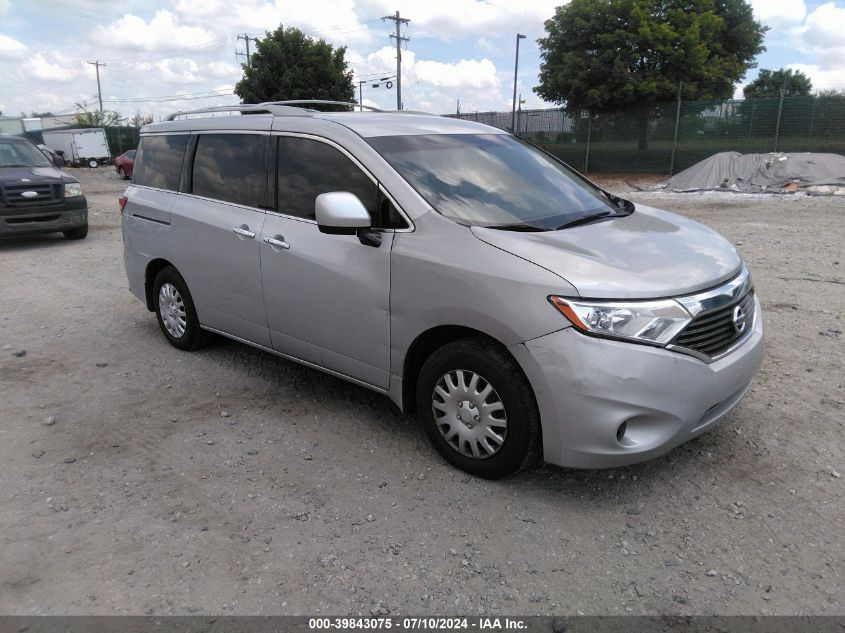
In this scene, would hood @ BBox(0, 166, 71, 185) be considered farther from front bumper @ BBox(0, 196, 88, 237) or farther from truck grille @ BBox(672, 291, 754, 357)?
truck grille @ BBox(672, 291, 754, 357)

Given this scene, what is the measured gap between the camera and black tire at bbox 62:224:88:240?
37.2ft

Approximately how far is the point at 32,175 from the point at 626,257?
10.6 m

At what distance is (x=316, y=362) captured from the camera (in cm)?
404

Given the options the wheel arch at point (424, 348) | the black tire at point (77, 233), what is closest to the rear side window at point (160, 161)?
the wheel arch at point (424, 348)

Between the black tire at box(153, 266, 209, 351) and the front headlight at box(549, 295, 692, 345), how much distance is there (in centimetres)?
326

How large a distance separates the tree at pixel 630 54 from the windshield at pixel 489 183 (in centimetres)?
2512

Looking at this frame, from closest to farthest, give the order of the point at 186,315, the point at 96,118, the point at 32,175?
1. the point at 186,315
2. the point at 32,175
3. the point at 96,118

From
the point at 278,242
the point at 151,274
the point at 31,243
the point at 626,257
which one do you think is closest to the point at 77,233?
the point at 31,243

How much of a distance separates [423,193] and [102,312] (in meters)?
4.65

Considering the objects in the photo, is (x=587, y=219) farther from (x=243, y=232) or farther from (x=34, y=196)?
(x=34, y=196)

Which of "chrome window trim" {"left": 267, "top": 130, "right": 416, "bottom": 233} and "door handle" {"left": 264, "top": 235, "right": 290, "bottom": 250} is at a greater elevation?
"chrome window trim" {"left": 267, "top": 130, "right": 416, "bottom": 233}

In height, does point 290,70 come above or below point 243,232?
above

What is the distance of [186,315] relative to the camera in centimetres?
511
